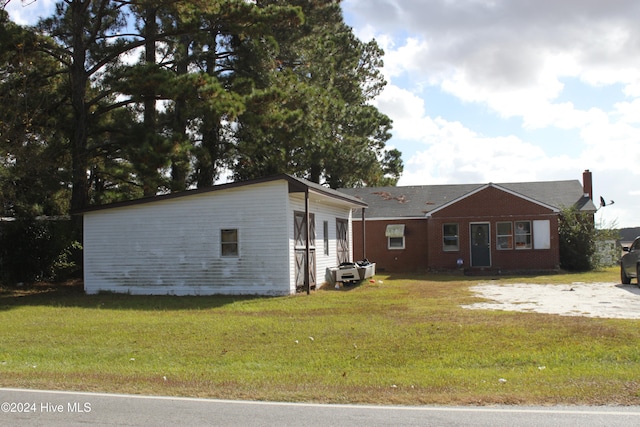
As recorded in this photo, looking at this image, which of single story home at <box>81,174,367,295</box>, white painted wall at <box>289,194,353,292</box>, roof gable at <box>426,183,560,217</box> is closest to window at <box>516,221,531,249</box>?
roof gable at <box>426,183,560,217</box>

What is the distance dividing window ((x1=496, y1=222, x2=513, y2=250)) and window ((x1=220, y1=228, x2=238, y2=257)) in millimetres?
14811

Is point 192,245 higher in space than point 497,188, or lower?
lower

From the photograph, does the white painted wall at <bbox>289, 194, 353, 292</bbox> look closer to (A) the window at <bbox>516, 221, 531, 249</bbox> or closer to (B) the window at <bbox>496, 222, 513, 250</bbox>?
(B) the window at <bbox>496, 222, 513, 250</bbox>

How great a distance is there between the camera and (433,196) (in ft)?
112

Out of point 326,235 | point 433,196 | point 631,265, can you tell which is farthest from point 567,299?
point 433,196

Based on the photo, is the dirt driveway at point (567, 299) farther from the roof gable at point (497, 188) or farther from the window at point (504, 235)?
the roof gable at point (497, 188)

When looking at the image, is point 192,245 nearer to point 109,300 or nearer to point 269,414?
point 109,300

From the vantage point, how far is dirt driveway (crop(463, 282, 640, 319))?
561 inches

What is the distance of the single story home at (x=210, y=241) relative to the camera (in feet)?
A: 62.6

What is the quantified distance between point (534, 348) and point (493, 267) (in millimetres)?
19719

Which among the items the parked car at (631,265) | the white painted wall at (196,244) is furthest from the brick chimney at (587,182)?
the white painted wall at (196,244)

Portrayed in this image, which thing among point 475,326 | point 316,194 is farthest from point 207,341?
point 316,194

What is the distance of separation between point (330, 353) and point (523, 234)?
21223 millimetres

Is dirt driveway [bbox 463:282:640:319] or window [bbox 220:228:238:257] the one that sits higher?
window [bbox 220:228:238:257]
